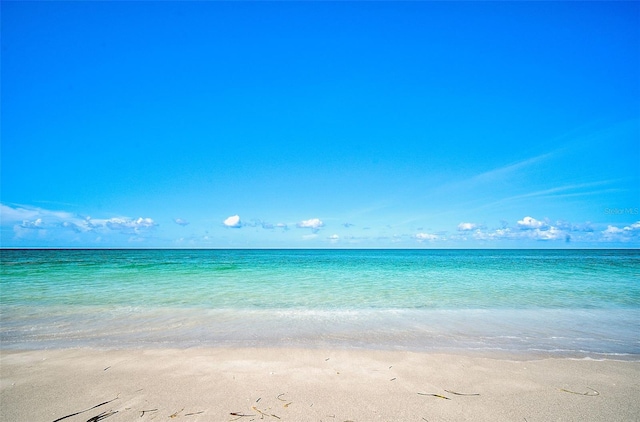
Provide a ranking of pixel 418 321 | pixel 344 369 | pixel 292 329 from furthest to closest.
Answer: pixel 418 321 → pixel 292 329 → pixel 344 369

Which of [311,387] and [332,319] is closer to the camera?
[311,387]

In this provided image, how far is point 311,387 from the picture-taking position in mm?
3918

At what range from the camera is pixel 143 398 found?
11.9 feet

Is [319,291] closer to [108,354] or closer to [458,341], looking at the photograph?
[458,341]

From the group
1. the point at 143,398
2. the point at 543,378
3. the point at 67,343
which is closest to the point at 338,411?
the point at 143,398

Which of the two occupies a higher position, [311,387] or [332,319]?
[311,387]

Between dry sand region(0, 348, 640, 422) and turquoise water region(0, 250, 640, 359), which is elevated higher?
dry sand region(0, 348, 640, 422)

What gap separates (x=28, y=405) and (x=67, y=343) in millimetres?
2893

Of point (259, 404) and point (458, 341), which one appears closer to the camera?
point (259, 404)

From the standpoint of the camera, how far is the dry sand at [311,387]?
3303 millimetres

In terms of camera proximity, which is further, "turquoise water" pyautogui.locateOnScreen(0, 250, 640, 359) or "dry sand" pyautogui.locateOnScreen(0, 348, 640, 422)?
"turquoise water" pyautogui.locateOnScreen(0, 250, 640, 359)

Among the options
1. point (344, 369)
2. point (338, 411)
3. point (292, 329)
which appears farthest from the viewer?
point (292, 329)

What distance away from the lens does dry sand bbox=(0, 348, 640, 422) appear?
330 cm

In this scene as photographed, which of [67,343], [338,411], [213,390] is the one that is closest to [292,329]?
[213,390]
